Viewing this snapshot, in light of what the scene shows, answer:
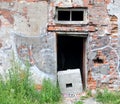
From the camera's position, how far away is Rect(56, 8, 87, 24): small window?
13.6 meters

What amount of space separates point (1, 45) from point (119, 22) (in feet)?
10.7

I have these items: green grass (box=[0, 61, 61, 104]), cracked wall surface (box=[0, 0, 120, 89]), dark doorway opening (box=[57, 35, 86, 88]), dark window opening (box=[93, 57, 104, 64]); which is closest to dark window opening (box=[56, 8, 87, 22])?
cracked wall surface (box=[0, 0, 120, 89])

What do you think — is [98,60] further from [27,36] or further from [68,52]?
[68,52]

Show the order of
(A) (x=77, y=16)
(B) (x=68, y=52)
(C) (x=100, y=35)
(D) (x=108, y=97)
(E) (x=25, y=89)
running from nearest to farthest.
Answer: (E) (x=25, y=89)
(D) (x=108, y=97)
(C) (x=100, y=35)
(A) (x=77, y=16)
(B) (x=68, y=52)

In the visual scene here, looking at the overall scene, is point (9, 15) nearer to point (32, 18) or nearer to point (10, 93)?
point (32, 18)

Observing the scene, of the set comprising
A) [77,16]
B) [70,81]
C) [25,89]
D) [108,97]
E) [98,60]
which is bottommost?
[108,97]

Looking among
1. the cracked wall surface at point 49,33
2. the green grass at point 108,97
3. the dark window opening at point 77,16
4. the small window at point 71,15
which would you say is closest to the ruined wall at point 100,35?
the cracked wall surface at point 49,33

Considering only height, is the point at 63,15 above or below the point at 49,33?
above

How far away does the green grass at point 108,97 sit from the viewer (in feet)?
42.5

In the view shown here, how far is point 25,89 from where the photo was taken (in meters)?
13.0

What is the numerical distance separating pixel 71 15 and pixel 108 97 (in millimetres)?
2462

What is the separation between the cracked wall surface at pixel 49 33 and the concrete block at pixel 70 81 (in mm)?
239

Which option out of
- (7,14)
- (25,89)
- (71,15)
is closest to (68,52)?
(71,15)

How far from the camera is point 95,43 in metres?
13.6
